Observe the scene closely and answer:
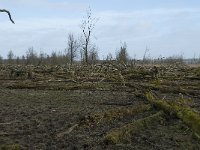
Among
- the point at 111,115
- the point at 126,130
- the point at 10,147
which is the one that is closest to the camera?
the point at 10,147

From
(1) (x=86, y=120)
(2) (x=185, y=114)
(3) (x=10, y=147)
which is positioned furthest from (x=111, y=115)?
(3) (x=10, y=147)

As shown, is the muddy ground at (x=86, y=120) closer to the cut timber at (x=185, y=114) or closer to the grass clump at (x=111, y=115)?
the grass clump at (x=111, y=115)

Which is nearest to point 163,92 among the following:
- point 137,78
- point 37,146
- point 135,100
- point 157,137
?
point 135,100

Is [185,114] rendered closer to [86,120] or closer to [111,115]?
[111,115]

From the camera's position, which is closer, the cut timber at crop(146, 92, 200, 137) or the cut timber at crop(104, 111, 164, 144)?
the cut timber at crop(104, 111, 164, 144)

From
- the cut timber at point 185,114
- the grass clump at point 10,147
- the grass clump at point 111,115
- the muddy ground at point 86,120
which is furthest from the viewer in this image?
the grass clump at point 111,115

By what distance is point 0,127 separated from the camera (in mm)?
9539

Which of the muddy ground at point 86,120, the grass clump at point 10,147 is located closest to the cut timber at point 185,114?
the muddy ground at point 86,120

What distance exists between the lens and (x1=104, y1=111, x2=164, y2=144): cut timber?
26.8ft

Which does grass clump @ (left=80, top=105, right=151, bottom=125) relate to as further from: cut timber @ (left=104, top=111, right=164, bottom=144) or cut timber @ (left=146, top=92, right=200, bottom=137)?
cut timber @ (left=104, top=111, right=164, bottom=144)

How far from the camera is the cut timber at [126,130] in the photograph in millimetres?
8180

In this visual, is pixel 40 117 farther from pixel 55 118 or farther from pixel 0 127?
pixel 0 127

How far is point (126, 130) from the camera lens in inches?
352

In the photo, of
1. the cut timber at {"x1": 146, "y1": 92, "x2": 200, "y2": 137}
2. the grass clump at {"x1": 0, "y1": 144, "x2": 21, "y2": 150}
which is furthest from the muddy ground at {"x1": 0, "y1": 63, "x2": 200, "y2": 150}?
the cut timber at {"x1": 146, "y1": 92, "x2": 200, "y2": 137}
